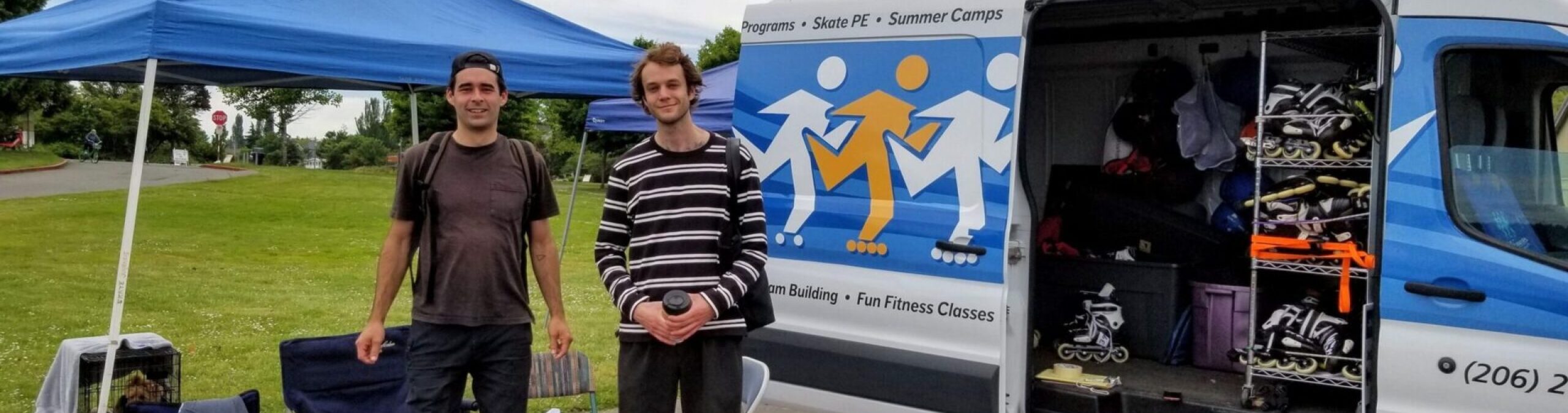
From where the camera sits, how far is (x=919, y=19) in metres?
4.48

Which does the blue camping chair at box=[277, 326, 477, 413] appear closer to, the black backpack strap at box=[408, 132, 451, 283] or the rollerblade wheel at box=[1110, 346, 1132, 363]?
the black backpack strap at box=[408, 132, 451, 283]

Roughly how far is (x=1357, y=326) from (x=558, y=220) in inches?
706

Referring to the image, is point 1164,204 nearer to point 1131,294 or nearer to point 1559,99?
point 1131,294

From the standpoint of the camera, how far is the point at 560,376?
16.7 ft

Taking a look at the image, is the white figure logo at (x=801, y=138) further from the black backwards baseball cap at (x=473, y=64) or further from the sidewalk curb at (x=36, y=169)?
the sidewalk curb at (x=36, y=169)

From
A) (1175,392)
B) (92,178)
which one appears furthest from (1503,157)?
(92,178)

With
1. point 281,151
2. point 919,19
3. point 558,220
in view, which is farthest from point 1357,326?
point 281,151

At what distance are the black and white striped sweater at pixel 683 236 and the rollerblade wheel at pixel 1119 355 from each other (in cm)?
290

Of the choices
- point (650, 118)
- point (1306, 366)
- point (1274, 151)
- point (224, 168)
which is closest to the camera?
point (1306, 366)

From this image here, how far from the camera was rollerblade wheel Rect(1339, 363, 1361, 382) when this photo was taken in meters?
4.21

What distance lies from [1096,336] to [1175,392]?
2.48ft

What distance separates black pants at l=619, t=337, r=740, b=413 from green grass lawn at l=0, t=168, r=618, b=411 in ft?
10.4

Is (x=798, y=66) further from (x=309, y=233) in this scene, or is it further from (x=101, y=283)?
(x=309, y=233)

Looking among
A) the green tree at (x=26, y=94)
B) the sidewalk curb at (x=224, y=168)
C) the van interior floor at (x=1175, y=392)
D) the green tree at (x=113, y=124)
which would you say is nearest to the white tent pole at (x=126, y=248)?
the van interior floor at (x=1175, y=392)
